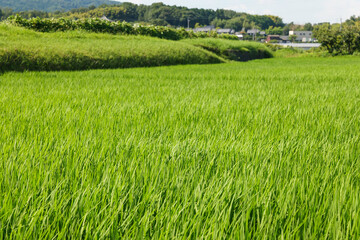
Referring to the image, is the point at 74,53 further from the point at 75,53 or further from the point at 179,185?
the point at 179,185

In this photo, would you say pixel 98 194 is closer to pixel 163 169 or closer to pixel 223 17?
pixel 163 169

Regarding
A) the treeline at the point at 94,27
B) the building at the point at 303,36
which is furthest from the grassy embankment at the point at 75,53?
the building at the point at 303,36

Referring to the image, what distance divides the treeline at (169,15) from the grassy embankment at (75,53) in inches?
2508

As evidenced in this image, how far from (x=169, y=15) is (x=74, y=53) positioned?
9133 cm

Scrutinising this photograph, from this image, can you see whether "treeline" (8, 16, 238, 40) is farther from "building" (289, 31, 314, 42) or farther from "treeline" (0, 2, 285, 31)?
"building" (289, 31, 314, 42)

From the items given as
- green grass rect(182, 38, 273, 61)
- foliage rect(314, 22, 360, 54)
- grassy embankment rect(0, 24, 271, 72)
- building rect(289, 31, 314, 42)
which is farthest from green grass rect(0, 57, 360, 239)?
building rect(289, 31, 314, 42)

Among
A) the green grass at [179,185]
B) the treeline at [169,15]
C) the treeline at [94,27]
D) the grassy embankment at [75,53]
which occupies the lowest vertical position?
the green grass at [179,185]

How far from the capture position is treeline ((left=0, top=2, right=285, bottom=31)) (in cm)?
7981

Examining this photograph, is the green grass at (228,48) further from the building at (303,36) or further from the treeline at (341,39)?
the building at (303,36)

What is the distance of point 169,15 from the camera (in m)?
95.1

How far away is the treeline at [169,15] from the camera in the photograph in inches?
3142

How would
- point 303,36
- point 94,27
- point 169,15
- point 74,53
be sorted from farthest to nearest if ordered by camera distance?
point 303,36 → point 169,15 → point 94,27 → point 74,53

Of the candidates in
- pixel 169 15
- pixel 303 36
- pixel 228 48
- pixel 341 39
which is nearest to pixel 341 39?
pixel 341 39

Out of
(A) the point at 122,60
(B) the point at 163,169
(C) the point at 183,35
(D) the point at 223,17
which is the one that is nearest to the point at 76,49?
(A) the point at 122,60
